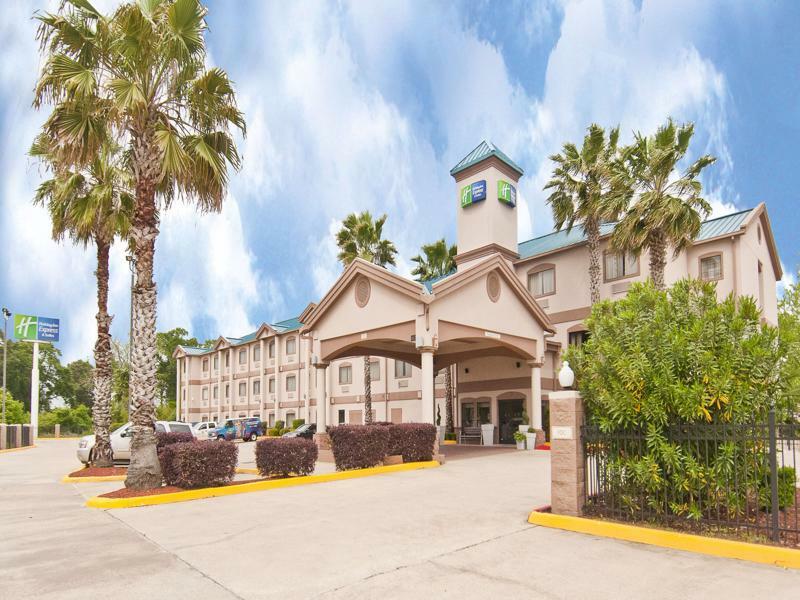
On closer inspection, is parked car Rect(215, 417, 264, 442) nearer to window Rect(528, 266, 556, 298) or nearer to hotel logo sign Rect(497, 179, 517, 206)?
window Rect(528, 266, 556, 298)

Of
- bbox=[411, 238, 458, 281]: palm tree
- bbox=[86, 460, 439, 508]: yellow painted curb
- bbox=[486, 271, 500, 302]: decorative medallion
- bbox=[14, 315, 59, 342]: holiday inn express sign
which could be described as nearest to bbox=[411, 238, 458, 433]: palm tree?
bbox=[411, 238, 458, 281]: palm tree

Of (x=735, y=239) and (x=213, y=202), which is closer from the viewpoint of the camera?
(x=213, y=202)

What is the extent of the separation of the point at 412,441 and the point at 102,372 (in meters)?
10.2

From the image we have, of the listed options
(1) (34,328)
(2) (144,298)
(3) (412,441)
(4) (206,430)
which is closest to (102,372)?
(2) (144,298)

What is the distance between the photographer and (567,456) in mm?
9539

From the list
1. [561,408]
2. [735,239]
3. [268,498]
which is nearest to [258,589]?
[561,408]

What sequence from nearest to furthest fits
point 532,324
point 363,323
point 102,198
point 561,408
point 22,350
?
point 561,408
point 102,198
point 363,323
point 532,324
point 22,350

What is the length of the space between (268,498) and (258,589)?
647cm

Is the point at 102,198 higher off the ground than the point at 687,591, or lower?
higher

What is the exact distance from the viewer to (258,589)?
6.28 m

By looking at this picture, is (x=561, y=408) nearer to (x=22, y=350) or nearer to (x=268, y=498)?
(x=268, y=498)

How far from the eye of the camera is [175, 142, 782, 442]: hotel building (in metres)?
21.3

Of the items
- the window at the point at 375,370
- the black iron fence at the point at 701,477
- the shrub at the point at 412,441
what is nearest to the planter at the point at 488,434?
the window at the point at 375,370

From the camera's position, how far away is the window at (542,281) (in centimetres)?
3275
